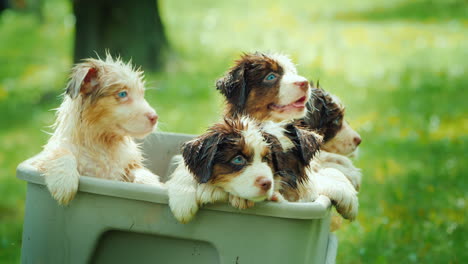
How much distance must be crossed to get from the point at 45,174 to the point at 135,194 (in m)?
0.46

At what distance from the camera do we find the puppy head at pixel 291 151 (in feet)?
9.21

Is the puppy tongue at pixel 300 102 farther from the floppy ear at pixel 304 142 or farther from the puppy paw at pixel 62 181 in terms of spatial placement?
the puppy paw at pixel 62 181

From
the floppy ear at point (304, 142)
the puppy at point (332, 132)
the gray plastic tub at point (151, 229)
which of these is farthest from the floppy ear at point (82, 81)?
the puppy at point (332, 132)

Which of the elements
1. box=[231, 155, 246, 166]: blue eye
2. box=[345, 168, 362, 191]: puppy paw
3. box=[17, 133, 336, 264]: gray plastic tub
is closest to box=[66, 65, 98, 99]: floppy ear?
box=[17, 133, 336, 264]: gray plastic tub

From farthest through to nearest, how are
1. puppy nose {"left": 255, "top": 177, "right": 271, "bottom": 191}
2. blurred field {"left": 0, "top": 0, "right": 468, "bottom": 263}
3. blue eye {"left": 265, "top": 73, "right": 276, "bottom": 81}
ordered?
1. blurred field {"left": 0, "top": 0, "right": 468, "bottom": 263}
2. blue eye {"left": 265, "top": 73, "right": 276, "bottom": 81}
3. puppy nose {"left": 255, "top": 177, "right": 271, "bottom": 191}

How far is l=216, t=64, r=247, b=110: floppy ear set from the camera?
11.1ft

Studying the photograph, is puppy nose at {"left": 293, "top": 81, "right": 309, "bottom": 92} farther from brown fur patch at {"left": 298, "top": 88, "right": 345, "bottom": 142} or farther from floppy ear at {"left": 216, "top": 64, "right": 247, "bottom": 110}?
floppy ear at {"left": 216, "top": 64, "right": 247, "bottom": 110}

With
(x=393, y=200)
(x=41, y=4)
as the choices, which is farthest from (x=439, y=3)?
(x=393, y=200)

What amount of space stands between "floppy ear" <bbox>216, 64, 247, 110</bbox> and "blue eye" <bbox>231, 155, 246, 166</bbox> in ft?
2.67

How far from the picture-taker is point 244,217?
2531 millimetres

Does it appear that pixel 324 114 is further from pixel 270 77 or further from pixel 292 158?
pixel 292 158

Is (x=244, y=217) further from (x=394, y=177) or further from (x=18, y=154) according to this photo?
(x=18, y=154)

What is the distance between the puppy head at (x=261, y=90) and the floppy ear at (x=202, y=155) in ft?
2.39

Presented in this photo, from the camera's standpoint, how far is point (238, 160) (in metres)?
2.61
